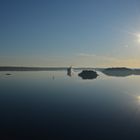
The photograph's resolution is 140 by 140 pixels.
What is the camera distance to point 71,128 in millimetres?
22734

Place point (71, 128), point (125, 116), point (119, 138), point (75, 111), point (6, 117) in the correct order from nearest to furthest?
point (119, 138)
point (71, 128)
point (6, 117)
point (125, 116)
point (75, 111)

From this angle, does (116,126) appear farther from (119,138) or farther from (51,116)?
(51,116)

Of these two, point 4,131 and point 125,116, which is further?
point 125,116

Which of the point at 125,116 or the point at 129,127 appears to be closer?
the point at 129,127

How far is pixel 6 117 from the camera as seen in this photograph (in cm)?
2650

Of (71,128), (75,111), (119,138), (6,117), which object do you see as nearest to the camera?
(119,138)

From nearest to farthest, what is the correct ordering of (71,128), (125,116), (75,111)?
(71,128), (125,116), (75,111)

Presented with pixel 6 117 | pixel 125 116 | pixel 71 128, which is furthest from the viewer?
pixel 125 116

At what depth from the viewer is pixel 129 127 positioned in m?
23.6

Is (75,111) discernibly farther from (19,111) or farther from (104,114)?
(19,111)

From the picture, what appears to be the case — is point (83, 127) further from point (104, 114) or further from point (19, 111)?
point (19, 111)

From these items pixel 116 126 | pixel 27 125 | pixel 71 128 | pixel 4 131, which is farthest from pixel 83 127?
pixel 4 131

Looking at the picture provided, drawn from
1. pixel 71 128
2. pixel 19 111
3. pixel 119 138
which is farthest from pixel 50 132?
pixel 19 111

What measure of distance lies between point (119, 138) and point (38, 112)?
12421 millimetres
